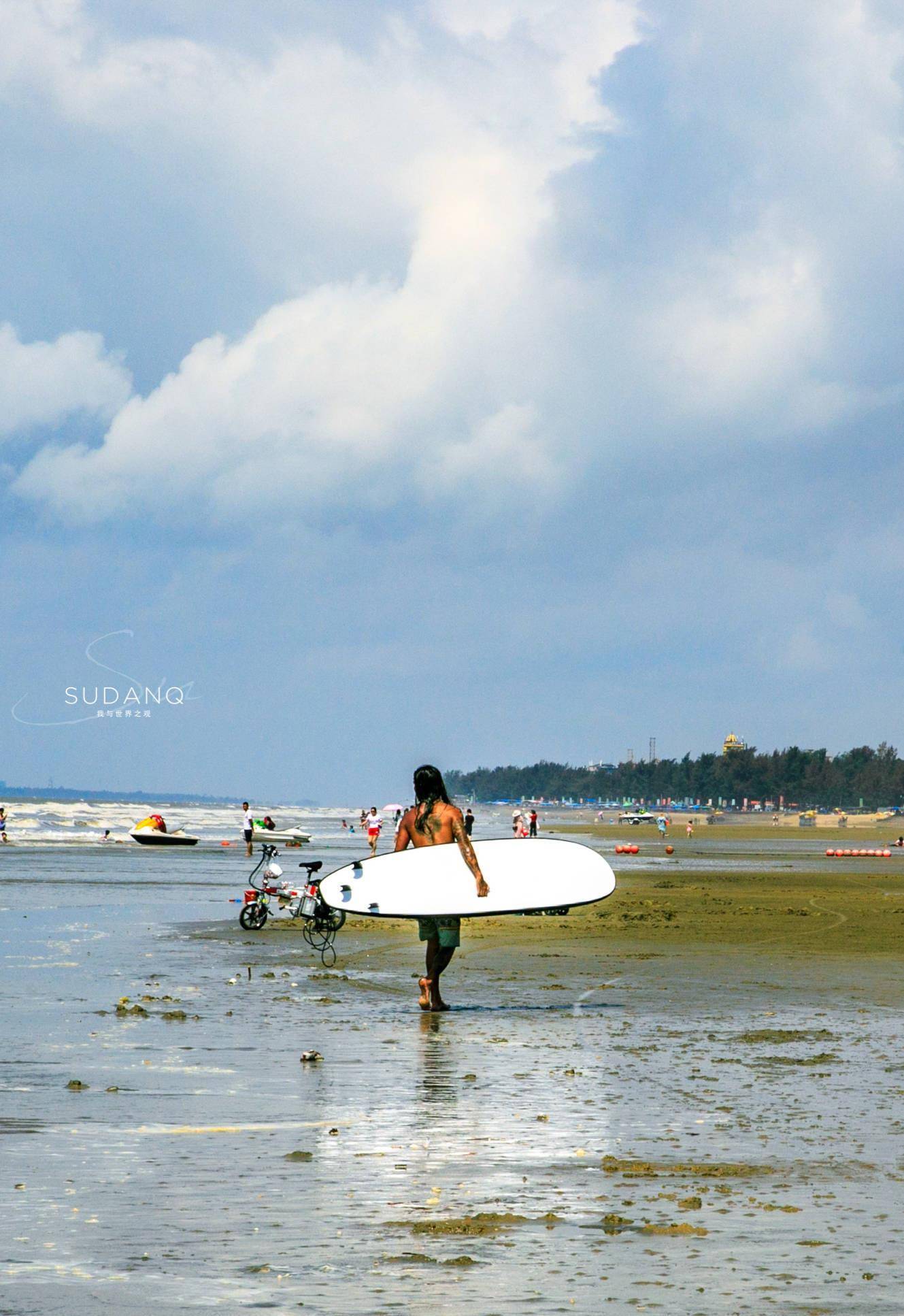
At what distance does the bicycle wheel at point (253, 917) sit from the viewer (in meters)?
26.4

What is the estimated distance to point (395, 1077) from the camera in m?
12.0

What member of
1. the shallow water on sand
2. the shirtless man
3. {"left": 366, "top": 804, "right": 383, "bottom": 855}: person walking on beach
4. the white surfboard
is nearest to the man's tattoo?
the shirtless man

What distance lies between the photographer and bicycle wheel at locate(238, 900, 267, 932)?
26406 mm

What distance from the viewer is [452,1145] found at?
9.48m

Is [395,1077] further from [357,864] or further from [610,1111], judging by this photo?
[357,864]

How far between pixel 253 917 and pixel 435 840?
10410 mm

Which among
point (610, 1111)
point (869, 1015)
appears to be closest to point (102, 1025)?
point (610, 1111)

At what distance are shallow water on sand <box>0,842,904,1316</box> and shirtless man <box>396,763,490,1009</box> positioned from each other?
1.32 feet

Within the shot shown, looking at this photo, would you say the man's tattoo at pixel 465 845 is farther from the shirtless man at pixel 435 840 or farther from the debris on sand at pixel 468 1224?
the debris on sand at pixel 468 1224

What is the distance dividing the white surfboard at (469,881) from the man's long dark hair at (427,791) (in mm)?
354

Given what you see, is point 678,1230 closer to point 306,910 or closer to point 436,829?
point 436,829

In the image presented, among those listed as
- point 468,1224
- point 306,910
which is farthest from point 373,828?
point 468,1224

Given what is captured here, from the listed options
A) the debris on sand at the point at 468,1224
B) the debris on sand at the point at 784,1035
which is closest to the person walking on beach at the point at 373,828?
the debris on sand at the point at 784,1035

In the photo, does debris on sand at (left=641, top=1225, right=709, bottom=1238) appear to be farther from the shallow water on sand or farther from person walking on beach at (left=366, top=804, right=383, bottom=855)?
person walking on beach at (left=366, top=804, right=383, bottom=855)
